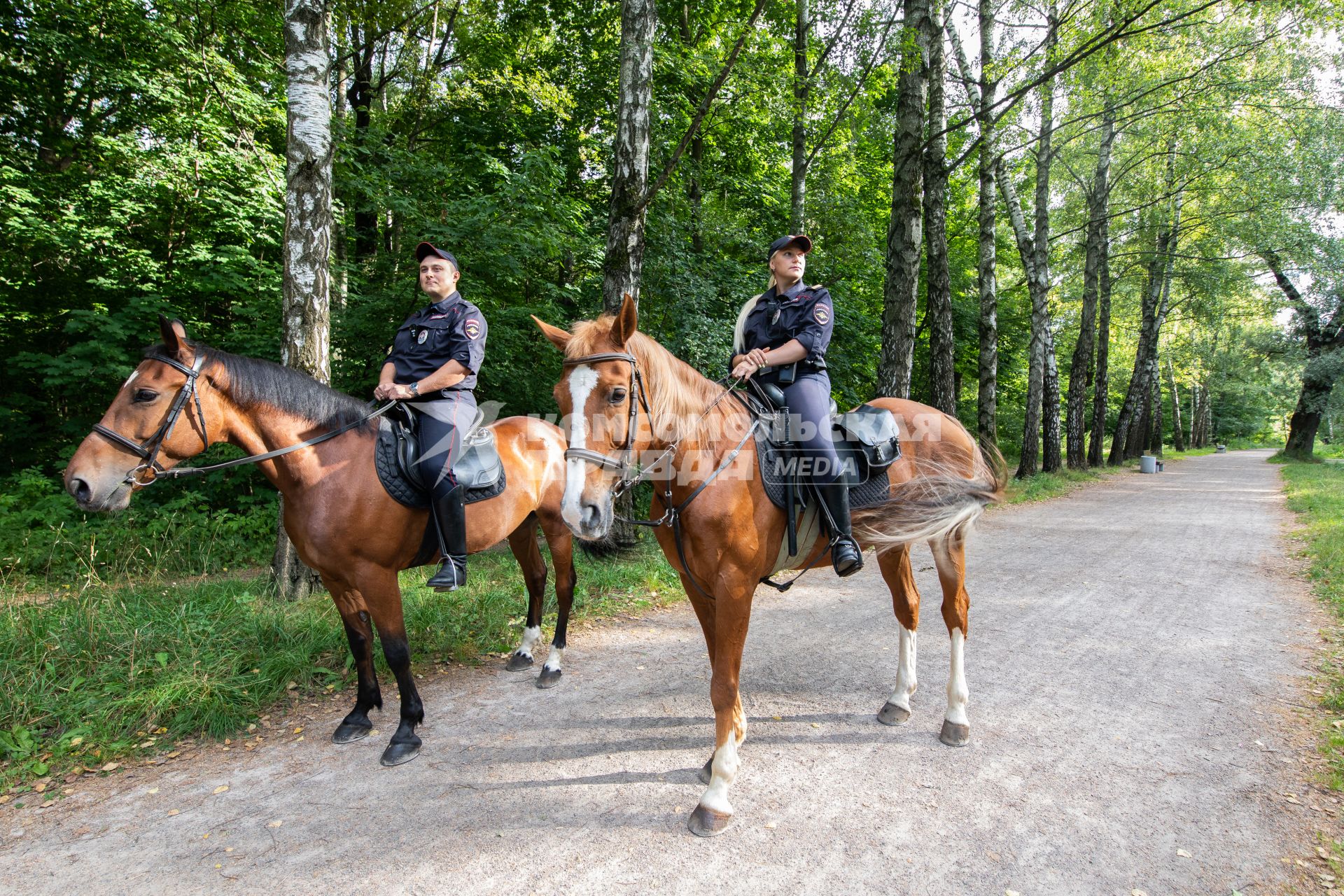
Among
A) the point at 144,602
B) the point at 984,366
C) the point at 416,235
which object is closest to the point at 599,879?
the point at 144,602

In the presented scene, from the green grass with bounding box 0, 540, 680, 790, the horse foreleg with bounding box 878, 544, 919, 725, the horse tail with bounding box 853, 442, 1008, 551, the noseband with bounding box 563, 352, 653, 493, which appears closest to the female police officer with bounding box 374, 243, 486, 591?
the green grass with bounding box 0, 540, 680, 790

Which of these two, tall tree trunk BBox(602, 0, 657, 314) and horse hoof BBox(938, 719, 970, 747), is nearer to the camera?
horse hoof BBox(938, 719, 970, 747)

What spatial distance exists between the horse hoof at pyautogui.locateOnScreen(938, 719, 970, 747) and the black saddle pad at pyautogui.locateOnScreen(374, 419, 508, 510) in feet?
10.4

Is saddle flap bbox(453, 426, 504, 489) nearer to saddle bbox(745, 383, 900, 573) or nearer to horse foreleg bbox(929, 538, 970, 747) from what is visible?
saddle bbox(745, 383, 900, 573)

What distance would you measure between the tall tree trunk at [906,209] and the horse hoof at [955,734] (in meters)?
6.35

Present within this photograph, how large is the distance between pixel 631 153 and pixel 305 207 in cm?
352

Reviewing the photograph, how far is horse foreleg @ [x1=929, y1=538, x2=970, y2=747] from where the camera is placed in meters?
3.56

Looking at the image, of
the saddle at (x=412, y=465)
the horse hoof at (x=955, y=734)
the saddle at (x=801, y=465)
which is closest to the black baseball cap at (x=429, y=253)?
the saddle at (x=412, y=465)

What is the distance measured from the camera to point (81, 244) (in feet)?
28.4

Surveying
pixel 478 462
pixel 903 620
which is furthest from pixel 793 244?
pixel 903 620

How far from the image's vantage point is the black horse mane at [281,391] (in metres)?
3.43

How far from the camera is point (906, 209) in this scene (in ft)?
29.5

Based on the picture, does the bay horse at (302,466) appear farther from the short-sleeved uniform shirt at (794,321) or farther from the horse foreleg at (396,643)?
the short-sleeved uniform shirt at (794,321)

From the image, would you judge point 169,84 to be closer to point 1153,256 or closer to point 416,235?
point 416,235
